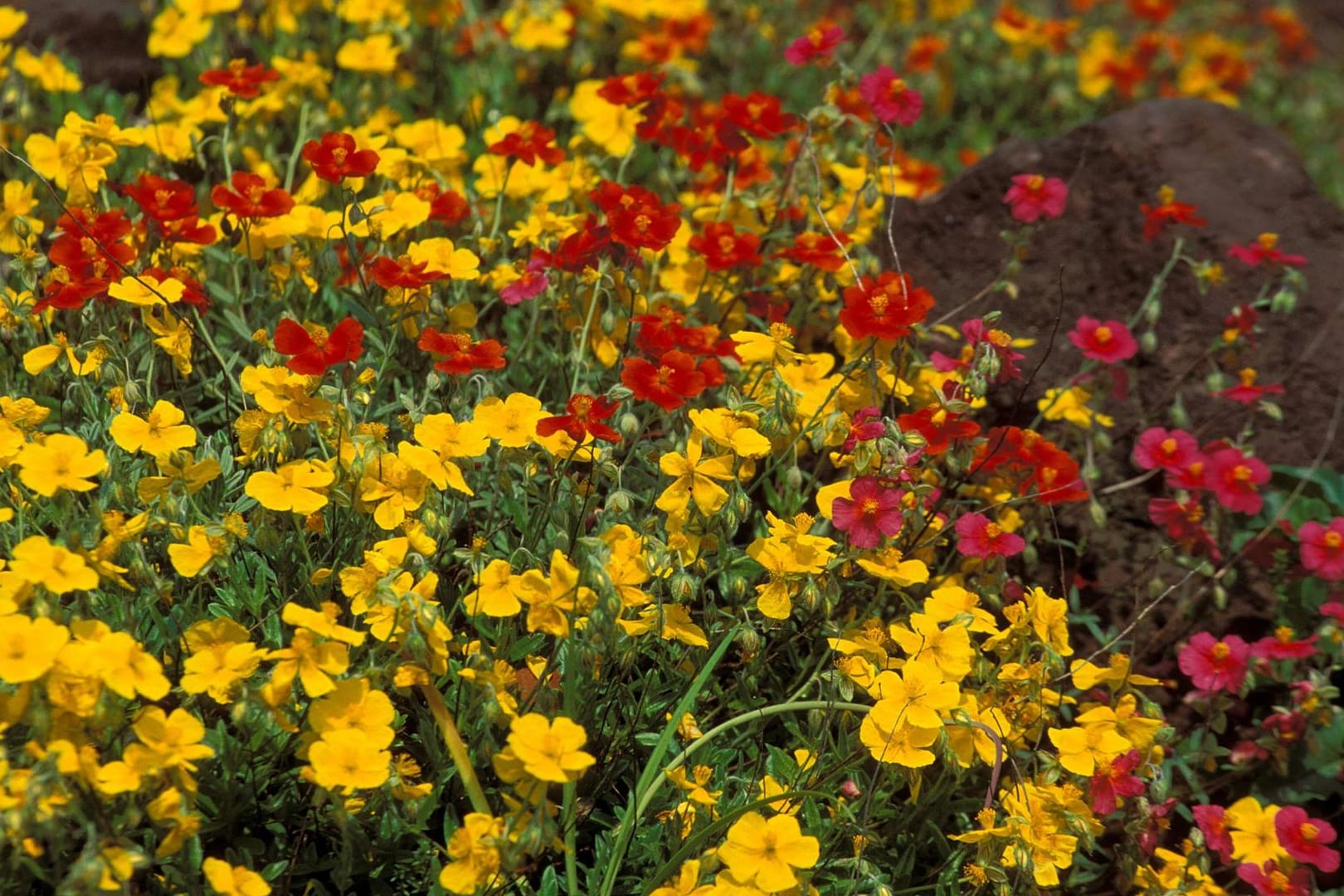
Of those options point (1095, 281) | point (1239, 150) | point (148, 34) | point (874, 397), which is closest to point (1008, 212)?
point (1095, 281)

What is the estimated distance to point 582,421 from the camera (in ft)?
7.75

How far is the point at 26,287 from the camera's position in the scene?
271 cm

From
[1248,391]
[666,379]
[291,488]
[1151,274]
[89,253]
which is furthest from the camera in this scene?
[1151,274]

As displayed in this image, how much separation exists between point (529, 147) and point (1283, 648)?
6.75ft

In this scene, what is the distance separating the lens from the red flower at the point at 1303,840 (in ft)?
8.51

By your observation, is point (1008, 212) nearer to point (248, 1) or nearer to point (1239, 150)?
point (1239, 150)

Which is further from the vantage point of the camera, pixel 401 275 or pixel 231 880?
pixel 401 275

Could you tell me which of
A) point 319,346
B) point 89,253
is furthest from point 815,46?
point 89,253

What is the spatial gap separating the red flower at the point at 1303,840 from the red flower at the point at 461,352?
1.77 m

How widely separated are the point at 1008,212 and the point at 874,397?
59.8 inches

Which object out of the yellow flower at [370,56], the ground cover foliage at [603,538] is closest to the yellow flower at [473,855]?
the ground cover foliage at [603,538]

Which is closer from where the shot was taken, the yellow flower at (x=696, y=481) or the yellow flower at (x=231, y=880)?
the yellow flower at (x=231, y=880)

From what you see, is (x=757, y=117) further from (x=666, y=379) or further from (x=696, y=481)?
(x=696, y=481)

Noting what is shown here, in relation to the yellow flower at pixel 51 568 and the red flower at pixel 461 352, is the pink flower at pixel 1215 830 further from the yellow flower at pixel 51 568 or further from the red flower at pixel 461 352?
the yellow flower at pixel 51 568
